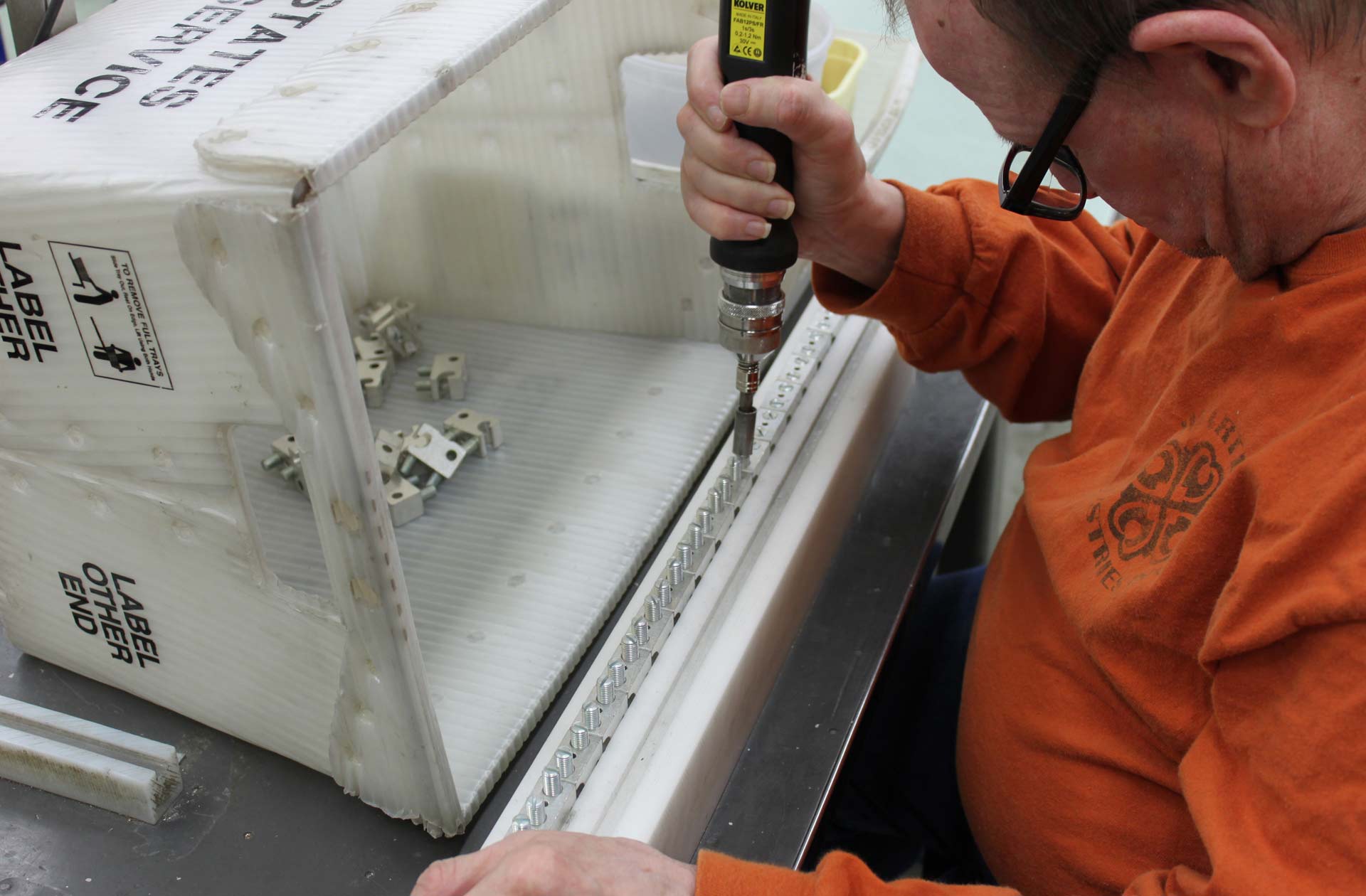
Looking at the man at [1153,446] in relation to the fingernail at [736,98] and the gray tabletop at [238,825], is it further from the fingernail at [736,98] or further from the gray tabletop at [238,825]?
the gray tabletop at [238,825]

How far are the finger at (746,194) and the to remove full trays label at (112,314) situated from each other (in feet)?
1.16

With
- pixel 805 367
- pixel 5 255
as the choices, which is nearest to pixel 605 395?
pixel 805 367

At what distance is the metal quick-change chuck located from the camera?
0.64 meters

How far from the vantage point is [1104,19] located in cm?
46

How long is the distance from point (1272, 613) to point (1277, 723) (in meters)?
0.05

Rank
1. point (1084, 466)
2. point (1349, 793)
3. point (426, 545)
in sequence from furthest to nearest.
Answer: point (426, 545) < point (1084, 466) < point (1349, 793)

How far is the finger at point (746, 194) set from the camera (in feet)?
2.31

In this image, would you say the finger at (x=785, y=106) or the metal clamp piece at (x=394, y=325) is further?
the metal clamp piece at (x=394, y=325)

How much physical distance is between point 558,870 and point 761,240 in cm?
40

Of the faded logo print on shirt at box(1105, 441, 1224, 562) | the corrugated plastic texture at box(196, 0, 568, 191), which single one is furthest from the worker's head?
the corrugated plastic texture at box(196, 0, 568, 191)

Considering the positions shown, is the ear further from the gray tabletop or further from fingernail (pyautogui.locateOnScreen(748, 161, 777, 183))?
the gray tabletop

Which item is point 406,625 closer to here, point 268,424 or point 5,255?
point 268,424

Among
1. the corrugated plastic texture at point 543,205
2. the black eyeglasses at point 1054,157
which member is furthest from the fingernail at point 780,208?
the corrugated plastic texture at point 543,205

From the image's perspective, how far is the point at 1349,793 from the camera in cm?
43
